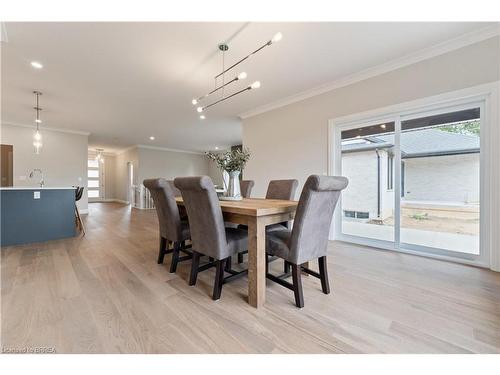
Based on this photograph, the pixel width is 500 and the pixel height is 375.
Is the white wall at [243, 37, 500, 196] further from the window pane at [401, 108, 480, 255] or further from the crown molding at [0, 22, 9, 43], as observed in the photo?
the crown molding at [0, 22, 9, 43]

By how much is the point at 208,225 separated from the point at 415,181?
2.81 meters

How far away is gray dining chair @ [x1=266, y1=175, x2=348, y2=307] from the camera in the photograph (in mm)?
1478

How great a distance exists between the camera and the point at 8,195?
3148 millimetres

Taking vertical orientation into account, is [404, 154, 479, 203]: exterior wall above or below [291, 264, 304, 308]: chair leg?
above

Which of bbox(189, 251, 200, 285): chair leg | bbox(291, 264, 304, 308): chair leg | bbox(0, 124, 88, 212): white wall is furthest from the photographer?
bbox(0, 124, 88, 212): white wall

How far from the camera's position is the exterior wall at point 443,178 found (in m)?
2.46

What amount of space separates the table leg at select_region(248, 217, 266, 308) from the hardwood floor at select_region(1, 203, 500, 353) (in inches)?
3.2

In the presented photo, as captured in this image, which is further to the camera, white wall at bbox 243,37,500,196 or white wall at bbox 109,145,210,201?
white wall at bbox 109,145,210,201

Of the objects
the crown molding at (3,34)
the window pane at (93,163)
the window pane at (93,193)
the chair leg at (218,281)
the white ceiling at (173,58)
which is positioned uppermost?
the white ceiling at (173,58)

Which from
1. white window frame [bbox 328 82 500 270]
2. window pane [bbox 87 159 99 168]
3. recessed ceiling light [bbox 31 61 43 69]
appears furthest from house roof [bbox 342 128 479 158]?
window pane [bbox 87 159 99 168]

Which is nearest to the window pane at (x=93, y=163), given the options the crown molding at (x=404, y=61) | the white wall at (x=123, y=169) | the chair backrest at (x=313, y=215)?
the white wall at (x=123, y=169)

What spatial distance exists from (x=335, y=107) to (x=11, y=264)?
184 inches

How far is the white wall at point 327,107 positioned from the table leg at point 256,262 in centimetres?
230

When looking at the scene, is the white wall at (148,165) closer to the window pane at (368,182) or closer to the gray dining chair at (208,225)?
the gray dining chair at (208,225)
